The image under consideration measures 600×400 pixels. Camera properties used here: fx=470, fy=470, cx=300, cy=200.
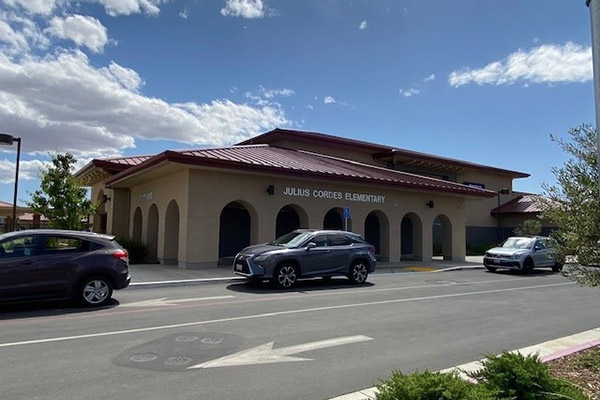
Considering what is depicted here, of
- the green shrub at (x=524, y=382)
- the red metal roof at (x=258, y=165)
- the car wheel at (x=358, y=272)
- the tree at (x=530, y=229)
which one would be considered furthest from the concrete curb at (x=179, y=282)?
the green shrub at (x=524, y=382)

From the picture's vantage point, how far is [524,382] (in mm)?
4066

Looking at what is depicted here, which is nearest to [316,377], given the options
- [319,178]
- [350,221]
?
[319,178]

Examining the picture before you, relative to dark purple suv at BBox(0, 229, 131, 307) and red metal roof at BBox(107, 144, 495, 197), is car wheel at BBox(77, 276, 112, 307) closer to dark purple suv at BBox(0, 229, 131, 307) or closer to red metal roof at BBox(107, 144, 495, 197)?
Result: dark purple suv at BBox(0, 229, 131, 307)

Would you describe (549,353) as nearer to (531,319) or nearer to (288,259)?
(531,319)

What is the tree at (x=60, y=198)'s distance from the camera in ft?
70.7

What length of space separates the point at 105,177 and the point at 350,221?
13.5 meters

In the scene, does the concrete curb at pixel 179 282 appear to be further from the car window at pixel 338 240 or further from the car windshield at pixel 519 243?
the car windshield at pixel 519 243

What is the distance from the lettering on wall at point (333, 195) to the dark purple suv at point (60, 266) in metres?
10.3

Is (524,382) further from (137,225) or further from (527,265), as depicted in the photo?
(137,225)

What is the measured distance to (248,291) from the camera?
13.1 metres

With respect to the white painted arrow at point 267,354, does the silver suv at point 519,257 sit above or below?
above

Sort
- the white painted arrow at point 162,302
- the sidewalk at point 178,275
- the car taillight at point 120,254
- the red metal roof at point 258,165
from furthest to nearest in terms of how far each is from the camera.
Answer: the red metal roof at point 258,165, the sidewalk at point 178,275, the white painted arrow at point 162,302, the car taillight at point 120,254

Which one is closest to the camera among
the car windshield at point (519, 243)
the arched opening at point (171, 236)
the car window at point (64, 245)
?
the car window at point (64, 245)

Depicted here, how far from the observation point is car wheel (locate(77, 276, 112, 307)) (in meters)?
10.0
